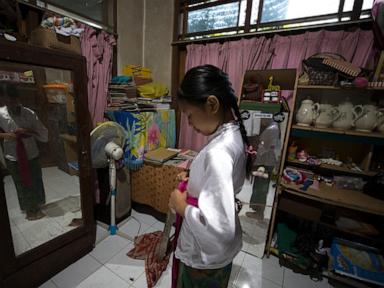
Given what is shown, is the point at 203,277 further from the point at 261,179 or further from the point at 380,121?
the point at 380,121

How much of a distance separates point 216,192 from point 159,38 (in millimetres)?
2446

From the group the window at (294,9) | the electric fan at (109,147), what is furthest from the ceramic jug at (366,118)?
the electric fan at (109,147)

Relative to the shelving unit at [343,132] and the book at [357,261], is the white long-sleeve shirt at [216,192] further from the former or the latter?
the book at [357,261]

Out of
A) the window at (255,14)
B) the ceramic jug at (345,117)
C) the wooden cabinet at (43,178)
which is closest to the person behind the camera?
the wooden cabinet at (43,178)

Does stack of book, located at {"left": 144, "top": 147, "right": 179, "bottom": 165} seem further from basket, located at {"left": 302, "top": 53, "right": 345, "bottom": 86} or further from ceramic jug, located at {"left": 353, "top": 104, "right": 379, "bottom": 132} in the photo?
ceramic jug, located at {"left": 353, "top": 104, "right": 379, "bottom": 132}

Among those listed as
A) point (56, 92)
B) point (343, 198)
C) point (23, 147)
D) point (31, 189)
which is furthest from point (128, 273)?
point (343, 198)

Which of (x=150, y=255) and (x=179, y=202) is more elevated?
(x=179, y=202)

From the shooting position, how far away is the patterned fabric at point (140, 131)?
1.92 meters

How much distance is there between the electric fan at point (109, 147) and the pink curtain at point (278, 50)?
93 cm

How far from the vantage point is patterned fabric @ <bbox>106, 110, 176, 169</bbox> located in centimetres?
192

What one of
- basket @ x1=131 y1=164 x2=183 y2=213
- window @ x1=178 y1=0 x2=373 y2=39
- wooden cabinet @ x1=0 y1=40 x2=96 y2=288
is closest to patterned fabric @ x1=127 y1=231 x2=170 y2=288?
basket @ x1=131 y1=164 x2=183 y2=213

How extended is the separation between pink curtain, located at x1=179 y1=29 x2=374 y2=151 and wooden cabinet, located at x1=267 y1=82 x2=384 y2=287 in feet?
1.03

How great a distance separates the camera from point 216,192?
0.51 meters

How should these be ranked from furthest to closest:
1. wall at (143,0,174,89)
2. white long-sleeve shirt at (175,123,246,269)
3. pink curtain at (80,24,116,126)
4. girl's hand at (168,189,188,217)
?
1. wall at (143,0,174,89)
2. pink curtain at (80,24,116,126)
3. girl's hand at (168,189,188,217)
4. white long-sleeve shirt at (175,123,246,269)
